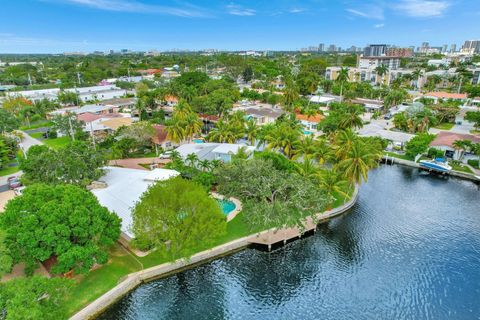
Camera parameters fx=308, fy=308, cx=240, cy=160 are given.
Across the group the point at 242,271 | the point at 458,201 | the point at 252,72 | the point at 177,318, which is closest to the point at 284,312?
the point at 242,271

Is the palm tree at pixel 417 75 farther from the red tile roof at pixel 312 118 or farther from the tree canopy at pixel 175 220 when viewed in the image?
the tree canopy at pixel 175 220

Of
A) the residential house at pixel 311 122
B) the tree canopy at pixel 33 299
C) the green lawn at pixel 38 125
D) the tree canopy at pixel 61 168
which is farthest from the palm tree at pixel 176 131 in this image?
the green lawn at pixel 38 125

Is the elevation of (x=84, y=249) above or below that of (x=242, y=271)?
above

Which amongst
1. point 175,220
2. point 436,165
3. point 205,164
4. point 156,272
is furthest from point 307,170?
point 436,165

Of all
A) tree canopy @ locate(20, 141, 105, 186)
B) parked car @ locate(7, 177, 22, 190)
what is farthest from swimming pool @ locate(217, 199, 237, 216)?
parked car @ locate(7, 177, 22, 190)

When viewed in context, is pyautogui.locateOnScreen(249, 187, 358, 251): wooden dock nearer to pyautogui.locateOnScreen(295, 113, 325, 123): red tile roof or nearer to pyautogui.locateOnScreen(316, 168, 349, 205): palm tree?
pyautogui.locateOnScreen(316, 168, 349, 205): palm tree

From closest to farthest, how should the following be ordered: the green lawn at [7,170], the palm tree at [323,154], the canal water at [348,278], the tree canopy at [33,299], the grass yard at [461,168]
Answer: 1. the tree canopy at [33,299]
2. the canal water at [348,278]
3. the palm tree at [323,154]
4. the green lawn at [7,170]
5. the grass yard at [461,168]

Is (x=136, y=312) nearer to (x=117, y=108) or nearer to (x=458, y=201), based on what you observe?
(x=458, y=201)
